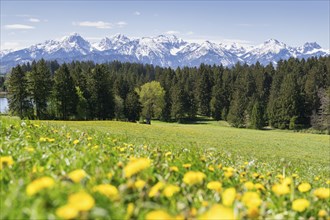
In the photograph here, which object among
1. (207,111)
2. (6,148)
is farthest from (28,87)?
(6,148)

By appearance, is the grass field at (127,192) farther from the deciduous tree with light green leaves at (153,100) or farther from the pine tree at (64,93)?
the deciduous tree with light green leaves at (153,100)

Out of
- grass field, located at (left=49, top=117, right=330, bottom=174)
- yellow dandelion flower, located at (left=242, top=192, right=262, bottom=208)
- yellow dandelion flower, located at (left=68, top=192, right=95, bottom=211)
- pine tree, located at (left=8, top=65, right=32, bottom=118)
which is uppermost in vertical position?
pine tree, located at (left=8, top=65, right=32, bottom=118)

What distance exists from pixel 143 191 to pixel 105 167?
946 millimetres

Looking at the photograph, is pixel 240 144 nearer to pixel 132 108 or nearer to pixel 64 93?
pixel 64 93

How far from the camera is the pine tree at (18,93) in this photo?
71875 mm

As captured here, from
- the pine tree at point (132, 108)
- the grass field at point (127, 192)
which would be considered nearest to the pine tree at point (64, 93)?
the pine tree at point (132, 108)

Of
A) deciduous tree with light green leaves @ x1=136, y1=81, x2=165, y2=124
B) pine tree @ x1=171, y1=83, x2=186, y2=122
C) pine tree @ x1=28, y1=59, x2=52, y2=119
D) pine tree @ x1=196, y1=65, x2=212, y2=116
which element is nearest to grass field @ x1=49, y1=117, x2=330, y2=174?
pine tree @ x1=28, y1=59, x2=52, y2=119

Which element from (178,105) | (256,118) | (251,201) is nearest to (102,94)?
(178,105)

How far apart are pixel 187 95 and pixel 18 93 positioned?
56.9 m

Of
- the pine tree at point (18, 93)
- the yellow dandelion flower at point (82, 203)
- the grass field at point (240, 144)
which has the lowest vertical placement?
the grass field at point (240, 144)

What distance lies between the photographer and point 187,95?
116m

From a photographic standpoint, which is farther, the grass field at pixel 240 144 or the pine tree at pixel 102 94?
the pine tree at pixel 102 94

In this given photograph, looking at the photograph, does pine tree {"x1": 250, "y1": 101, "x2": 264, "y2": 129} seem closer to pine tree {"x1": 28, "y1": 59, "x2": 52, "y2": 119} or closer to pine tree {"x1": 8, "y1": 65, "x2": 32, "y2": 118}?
pine tree {"x1": 28, "y1": 59, "x2": 52, "y2": 119}

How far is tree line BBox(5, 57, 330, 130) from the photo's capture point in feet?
247
